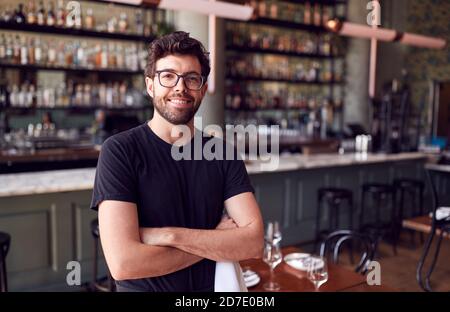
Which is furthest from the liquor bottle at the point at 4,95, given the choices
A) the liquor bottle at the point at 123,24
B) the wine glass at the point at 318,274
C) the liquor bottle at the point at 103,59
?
the wine glass at the point at 318,274

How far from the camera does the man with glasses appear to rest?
1.37 m

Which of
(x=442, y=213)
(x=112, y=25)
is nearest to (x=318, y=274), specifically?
(x=442, y=213)

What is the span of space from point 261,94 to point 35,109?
317cm

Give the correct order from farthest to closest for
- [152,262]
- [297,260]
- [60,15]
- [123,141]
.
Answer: [60,15], [297,260], [123,141], [152,262]

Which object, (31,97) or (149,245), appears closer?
(149,245)

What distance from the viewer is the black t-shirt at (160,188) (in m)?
1.41

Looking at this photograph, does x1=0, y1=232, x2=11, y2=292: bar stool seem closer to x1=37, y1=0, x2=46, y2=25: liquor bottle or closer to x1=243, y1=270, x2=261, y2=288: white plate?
x1=243, y1=270, x2=261, y2=288: white plate

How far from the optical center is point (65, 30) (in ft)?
17.6

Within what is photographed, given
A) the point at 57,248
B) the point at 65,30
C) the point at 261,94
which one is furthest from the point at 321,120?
the point at 57,248

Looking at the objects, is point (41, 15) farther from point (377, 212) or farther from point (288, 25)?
point (377, 212)

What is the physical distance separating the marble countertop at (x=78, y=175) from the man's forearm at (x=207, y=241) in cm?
199

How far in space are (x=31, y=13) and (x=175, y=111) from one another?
4.49m

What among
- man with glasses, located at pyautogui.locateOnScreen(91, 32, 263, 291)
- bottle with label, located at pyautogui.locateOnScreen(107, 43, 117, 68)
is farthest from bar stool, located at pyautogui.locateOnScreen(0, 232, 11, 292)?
bottle with label, located at pyautogui.locateOnScreen(107, 43, 117, 68)

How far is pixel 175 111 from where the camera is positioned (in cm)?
146
